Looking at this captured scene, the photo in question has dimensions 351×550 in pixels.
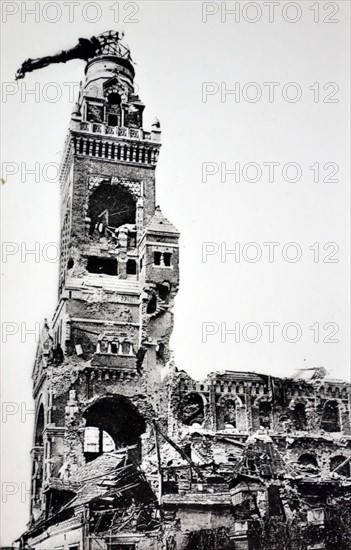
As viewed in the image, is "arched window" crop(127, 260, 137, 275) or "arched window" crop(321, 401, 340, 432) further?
"arched window" crop(127, 260, 137, 275)

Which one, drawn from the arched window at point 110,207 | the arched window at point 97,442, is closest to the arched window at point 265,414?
the arched window at point 97,442

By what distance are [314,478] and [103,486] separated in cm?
383

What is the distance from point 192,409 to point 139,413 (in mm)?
1123

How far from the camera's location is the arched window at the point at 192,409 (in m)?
13.7

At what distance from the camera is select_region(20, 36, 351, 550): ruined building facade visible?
39.5 feet

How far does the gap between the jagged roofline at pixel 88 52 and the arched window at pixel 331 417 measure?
23.8 feet

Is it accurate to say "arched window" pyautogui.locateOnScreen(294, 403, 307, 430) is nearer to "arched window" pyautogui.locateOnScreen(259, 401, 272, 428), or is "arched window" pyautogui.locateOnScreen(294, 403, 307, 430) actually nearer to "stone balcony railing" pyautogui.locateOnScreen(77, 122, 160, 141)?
"arched window" pyautogui.locateOnScreen(259, 401, 272, 428)

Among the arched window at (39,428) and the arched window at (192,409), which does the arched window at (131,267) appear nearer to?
the arched window at (192,409)

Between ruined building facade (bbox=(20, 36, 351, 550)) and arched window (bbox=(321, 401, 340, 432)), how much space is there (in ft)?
0.07

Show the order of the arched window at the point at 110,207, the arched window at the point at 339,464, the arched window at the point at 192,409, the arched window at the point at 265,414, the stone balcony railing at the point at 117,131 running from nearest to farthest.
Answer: the arched window at the point at 192,409 → the arched window at the point at 339,464 → the arched window at the point at 265,414 → the stone balcony railing at the point at 117,131 → the arched window at the point at 110,207

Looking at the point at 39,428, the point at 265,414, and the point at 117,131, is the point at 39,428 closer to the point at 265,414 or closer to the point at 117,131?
the point at 265,414

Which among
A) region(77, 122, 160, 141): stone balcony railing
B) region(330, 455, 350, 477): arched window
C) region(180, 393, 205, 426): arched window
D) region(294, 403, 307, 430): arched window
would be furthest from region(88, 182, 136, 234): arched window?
region(330, 455, 350, 477): arched window

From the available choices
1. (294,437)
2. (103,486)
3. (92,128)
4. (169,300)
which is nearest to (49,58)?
(92,128)

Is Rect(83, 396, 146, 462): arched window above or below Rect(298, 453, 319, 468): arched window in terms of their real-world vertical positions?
above
